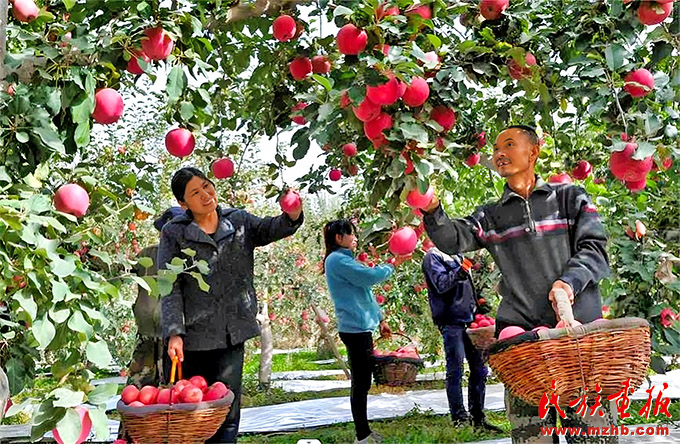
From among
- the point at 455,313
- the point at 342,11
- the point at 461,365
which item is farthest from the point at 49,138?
the point at 461,365

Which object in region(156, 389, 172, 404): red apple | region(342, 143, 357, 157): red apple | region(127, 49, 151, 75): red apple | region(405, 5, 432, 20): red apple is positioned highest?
region(405, 5, 432, 20): red apple

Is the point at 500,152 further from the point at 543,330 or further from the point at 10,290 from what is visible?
the point at 10,290

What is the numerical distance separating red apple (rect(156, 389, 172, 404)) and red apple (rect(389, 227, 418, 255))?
2.47 feet

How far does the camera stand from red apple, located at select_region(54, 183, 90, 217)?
158 centimetres

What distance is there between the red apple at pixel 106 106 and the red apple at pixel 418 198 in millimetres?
710

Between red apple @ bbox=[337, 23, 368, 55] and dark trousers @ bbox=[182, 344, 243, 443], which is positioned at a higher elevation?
red apple @ bbox=[337, 23, 368, 55]

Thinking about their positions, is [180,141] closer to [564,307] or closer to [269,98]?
[269,98]

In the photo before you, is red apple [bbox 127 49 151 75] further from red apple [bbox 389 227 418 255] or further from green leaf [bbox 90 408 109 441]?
red apple [bbox 389 227 418 255]

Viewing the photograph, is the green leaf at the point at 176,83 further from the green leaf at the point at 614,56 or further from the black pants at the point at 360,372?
the black pants at the point at 360,372

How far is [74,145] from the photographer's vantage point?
155cm

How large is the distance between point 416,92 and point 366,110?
158 millimetres

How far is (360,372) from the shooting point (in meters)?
3.41

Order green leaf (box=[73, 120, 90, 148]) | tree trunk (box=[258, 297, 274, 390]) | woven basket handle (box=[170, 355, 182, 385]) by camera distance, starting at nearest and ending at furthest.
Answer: green leaf (box=[73, 120, 90, 148])
woven basket handle (box=[170, 355, 182, 385])
tree trunk (box=[258, 297, 274, 390])

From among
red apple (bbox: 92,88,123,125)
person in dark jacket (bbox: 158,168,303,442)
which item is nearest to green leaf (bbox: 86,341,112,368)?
red apple (bbox: 92,88,123,125)
